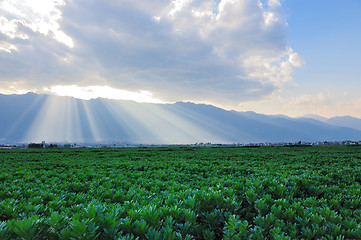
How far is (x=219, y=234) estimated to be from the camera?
3.77 m

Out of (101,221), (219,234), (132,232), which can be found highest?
(101,221)

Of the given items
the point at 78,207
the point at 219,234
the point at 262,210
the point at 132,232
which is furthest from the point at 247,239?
the point at 78,207

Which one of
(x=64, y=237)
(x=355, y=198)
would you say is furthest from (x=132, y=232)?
(x=355, y=198)

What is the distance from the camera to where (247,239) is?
3.04 metres

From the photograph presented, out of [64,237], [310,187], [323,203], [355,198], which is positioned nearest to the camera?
[64,237]

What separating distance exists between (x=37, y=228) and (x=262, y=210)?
162 inches

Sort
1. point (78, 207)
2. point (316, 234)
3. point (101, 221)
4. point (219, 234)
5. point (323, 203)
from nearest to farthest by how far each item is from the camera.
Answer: point (101, 221) < point (316, 234) < point (219, 234) < point (78, 207) < point (323, 203)

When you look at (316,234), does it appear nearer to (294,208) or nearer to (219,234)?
(294,208)

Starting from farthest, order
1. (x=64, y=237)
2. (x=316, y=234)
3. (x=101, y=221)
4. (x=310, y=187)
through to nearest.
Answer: (x=310, y=187), (x=316, y=234), (x=101, y=221), (x=64, y=237)

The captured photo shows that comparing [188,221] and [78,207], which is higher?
[188,221]

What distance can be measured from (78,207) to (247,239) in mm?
3340

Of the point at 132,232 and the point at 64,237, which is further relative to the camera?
the point at 132,232

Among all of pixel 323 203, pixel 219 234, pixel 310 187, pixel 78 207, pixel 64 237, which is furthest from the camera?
pixel 310 187

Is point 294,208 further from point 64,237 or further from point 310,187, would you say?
point 64,237
